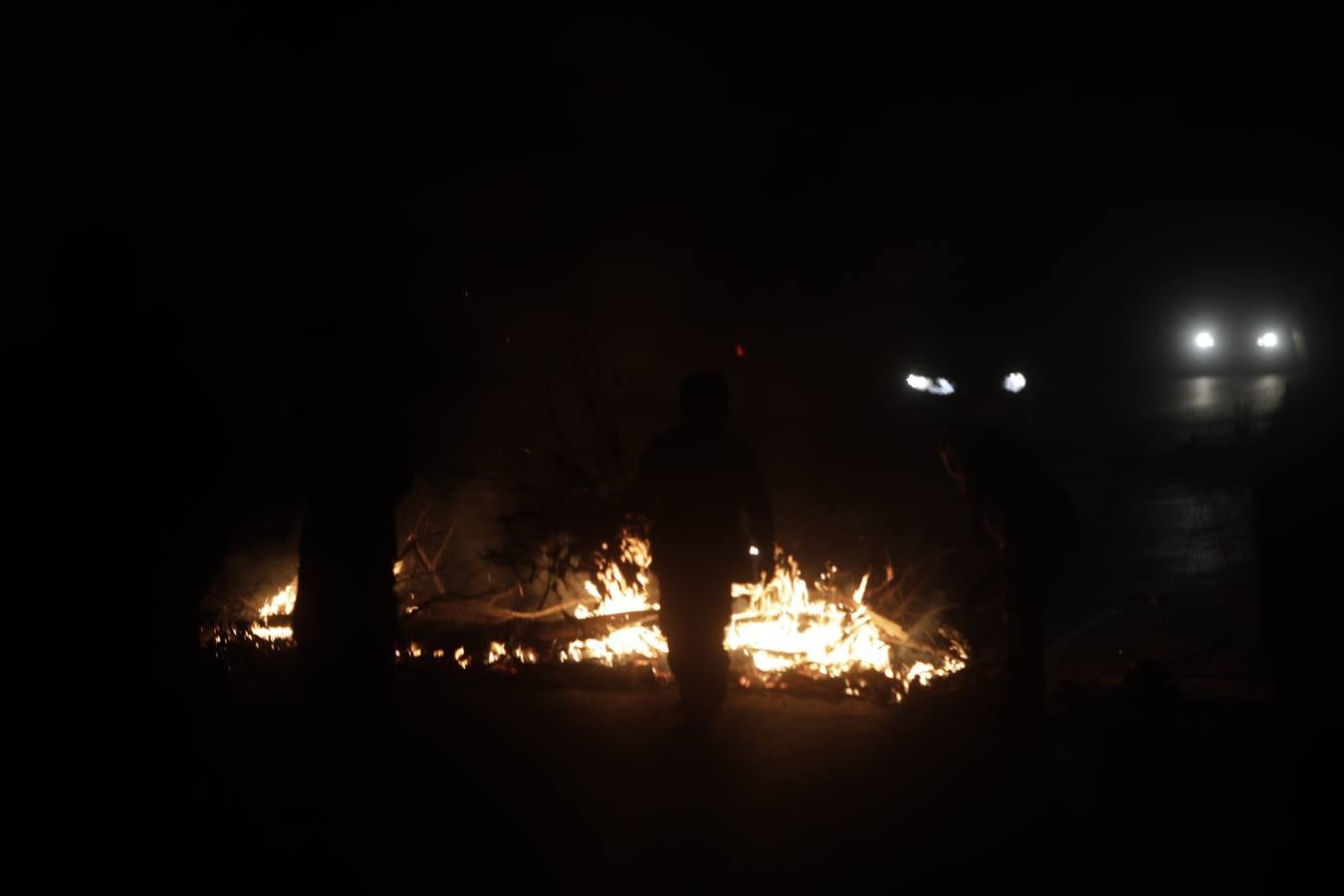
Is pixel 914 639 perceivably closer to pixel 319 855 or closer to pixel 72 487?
pixel 319 855

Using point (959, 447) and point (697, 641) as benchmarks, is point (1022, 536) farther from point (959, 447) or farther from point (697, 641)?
point (697, 641)

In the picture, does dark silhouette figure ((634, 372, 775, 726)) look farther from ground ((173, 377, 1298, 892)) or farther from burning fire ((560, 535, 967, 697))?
burning fire ((560, 535, 967, 697))

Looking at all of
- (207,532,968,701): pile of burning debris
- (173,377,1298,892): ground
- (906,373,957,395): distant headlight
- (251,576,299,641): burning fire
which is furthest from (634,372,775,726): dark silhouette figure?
(906,373,957,395): distant headlight

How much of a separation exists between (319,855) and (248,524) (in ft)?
25.1

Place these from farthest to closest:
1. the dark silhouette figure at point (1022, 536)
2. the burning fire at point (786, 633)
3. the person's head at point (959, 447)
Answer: the burning fire at point (786, 633)
the person's head at point (959, 447)
the dark silhouette figure at point (1022, 536)

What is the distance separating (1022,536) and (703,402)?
6.67ft

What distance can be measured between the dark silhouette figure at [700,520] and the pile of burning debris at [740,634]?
46.0 inches

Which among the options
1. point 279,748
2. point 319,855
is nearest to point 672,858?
point 319,855

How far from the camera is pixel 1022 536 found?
5.72 metres

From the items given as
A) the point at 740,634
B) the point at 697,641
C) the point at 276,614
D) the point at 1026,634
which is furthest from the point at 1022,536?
the point at 276,614

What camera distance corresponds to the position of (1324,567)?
2842 mm

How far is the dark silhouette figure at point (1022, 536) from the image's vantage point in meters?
5.73

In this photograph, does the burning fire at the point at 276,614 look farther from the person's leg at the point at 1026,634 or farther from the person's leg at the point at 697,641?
the person's leg at the point at 1026,634

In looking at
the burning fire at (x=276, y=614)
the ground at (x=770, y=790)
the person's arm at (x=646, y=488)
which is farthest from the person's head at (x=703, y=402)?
the burning fire at (x=276, y=614)
